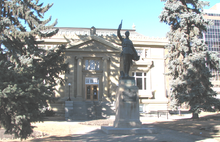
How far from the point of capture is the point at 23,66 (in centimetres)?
1565

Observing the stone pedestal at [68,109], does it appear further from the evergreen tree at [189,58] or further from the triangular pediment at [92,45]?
the evergreen tree at [189,58]

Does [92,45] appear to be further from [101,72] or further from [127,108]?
[127,108]

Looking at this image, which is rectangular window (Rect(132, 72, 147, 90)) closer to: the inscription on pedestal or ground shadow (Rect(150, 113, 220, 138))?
ground shadow (Rect(150, 113, 220, 138))

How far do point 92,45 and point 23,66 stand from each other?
15.4 metres

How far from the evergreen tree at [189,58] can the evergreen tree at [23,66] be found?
1144 cm

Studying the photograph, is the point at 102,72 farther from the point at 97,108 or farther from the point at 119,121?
the point at 119,121

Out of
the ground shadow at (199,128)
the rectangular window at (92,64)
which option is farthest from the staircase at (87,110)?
the ground shadow at (199,128)

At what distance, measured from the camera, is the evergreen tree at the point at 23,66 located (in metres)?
8.02

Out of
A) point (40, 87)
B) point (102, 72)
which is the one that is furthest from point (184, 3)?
point (40, 87)

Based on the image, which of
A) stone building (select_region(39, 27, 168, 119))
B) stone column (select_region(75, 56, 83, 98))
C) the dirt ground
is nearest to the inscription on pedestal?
the dirt ground

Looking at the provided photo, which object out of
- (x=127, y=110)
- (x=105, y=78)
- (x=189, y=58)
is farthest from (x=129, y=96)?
(x=105, y=78)

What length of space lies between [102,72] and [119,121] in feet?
64.0

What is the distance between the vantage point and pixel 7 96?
7500mm

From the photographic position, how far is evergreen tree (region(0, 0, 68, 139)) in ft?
26.3
